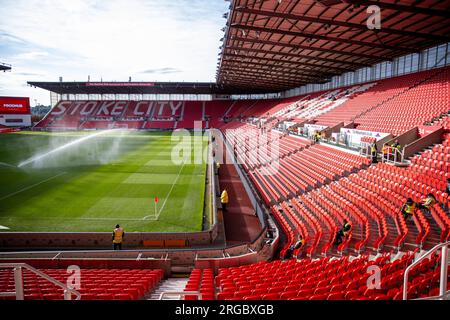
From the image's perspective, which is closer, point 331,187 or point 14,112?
point 331,187

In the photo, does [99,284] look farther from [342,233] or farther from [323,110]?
[323,110]

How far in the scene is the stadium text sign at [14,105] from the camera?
58688 mm

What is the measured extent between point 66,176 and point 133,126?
148ft

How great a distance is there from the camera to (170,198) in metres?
18.5

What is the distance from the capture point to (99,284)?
7.21 m

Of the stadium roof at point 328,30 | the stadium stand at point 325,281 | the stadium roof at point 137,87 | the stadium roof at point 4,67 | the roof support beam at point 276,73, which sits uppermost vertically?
the stadium roof at point 4,67

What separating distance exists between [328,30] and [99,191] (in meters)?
17.2

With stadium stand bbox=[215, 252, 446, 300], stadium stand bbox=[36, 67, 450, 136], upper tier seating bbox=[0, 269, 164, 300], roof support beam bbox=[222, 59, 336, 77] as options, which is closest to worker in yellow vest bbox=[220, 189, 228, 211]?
upper tier seating bbox=[0, 269, 164, 300]

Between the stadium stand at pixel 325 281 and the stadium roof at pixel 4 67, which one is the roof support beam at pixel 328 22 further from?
the stadium roof at pixel 4 67

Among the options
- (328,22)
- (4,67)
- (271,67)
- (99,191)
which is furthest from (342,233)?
(4,67)

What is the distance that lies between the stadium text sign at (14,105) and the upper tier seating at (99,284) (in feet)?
205

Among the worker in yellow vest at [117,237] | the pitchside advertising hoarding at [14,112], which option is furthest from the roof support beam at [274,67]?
the pitchside advertising hoarding at [14,112]
